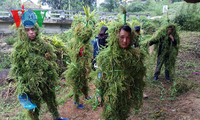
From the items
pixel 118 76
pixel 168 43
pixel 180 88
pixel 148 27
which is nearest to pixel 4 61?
pixel 118 76

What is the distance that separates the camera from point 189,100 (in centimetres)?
369

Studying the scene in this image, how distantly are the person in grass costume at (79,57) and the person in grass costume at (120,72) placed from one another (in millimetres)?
1017

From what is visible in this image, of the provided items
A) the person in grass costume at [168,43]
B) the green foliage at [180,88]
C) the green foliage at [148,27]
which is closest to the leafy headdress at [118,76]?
the green foliage at [180,88]

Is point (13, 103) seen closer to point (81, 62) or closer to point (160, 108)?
point (81, 62)

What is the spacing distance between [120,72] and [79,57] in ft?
4.72

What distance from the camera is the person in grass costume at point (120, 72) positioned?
2.16 m

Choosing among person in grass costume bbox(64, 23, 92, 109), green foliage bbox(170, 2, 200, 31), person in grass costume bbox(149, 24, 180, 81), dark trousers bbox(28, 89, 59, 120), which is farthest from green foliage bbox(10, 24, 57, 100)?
green foliage bbox(170, 2, 200, 31)

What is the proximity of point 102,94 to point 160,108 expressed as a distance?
2.21m

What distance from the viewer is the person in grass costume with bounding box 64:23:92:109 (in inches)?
125

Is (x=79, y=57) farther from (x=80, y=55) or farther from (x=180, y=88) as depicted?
(x=180, y=88)

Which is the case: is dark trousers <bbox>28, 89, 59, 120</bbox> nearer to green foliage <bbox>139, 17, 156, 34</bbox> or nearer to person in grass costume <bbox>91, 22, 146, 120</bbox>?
person in grass costume <bbox>91, 22, 146, 120</bbox>

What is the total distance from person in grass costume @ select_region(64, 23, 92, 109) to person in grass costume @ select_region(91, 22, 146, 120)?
102cm

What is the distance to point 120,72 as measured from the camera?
7.18 feet

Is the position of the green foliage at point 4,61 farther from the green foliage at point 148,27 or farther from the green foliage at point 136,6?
the green foliage at point 136,6
